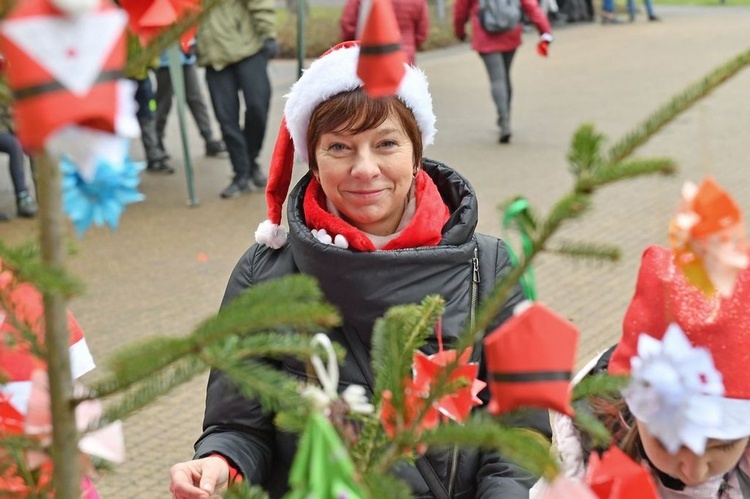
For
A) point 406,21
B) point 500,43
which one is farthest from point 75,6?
point 500,43

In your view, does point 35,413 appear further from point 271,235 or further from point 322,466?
point 271,235

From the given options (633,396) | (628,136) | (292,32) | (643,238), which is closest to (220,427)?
(633,396)

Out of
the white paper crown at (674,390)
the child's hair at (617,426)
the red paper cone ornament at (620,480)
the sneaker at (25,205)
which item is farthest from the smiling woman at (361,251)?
the sneaker at (25,205)

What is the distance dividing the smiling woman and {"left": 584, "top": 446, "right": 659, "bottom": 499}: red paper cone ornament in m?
0.83

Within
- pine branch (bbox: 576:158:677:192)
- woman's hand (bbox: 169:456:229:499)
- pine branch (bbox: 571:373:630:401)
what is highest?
pine branch (bbox: 576:158:677:192)

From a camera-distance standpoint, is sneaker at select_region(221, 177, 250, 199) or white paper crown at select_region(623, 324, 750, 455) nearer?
white paper crown at select_region(623, 324, 750, 455)

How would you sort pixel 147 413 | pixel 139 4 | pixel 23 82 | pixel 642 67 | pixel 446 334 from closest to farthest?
pixel 23 82 → pixel 139 4 → pixel 446 334 → pixel 147 413 → pixel 642 67

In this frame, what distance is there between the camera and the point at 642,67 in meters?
15.6

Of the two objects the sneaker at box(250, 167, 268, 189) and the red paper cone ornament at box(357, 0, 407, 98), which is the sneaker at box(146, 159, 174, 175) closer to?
the sneaker at box(250, 167, 268, 189)

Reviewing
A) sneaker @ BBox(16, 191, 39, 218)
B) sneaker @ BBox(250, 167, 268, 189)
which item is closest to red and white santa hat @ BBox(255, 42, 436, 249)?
sneaker @ BBox(16, 191, 39, 218)

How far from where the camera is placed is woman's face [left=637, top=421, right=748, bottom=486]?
2.24 meters

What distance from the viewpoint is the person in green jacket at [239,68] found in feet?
27.9

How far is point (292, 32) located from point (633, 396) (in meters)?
16.9

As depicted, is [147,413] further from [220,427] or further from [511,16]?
[511,16]
